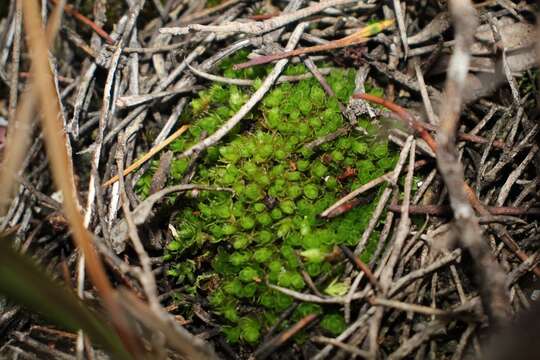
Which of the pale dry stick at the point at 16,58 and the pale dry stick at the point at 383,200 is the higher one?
the pale dry stick at the point at 16,58

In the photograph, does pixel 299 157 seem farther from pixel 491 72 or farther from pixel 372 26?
pixel 491 72

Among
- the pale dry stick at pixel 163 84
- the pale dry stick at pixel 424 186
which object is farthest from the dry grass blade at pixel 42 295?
the pale dry stick at pixel 424 186

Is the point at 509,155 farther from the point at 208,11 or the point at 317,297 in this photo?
the point at 208,11

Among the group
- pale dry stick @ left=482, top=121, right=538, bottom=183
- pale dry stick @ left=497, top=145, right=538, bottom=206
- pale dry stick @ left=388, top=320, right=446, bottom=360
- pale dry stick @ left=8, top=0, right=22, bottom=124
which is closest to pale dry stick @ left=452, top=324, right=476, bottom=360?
pale dry stick @ left=388, top=320, right=446, bottom=360

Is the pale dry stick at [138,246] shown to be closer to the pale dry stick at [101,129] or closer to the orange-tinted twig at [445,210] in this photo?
the pale dry stick at [101,129]

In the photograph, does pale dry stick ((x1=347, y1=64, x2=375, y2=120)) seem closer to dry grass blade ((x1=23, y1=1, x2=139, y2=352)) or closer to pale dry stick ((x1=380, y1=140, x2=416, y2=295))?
pale dry stick ((x1=380, y1=140, x2=416, y2=295))

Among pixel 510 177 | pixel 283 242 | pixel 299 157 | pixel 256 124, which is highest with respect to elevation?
pixel 256 124

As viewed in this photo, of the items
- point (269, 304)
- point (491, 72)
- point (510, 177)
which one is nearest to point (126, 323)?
point (269, 304)
